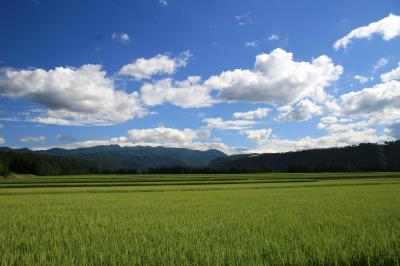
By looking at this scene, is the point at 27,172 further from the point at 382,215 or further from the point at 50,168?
the point at 382,215

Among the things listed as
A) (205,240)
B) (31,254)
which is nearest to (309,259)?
(205,240)

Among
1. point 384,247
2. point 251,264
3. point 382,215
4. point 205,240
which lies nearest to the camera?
point 251,264

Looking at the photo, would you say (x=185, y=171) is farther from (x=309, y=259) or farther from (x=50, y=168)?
(x=309, y=259)

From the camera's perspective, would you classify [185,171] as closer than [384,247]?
No

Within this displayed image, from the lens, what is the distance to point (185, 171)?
143m

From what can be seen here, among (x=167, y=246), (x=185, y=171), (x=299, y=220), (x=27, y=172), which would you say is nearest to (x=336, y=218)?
(x=299, y=220)

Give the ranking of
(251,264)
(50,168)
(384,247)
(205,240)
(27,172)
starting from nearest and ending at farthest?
(251,264) < (384,247) < (205,240) < (27,172) < (50,168)

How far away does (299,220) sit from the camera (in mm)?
13164

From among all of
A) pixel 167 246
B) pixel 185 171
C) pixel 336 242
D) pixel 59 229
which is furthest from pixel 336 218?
pixel 185 171

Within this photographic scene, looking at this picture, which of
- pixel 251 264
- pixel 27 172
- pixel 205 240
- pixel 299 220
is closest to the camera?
pixel 251 264

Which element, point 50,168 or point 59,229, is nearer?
point 59,229

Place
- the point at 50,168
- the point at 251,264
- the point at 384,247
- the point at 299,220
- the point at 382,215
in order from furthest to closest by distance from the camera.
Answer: the point at 50,168, the point at 382,215, the point at 299,220, the point at 384,247, the point at 251,264

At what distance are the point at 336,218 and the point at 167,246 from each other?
320 inches

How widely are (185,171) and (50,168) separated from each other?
189ft
